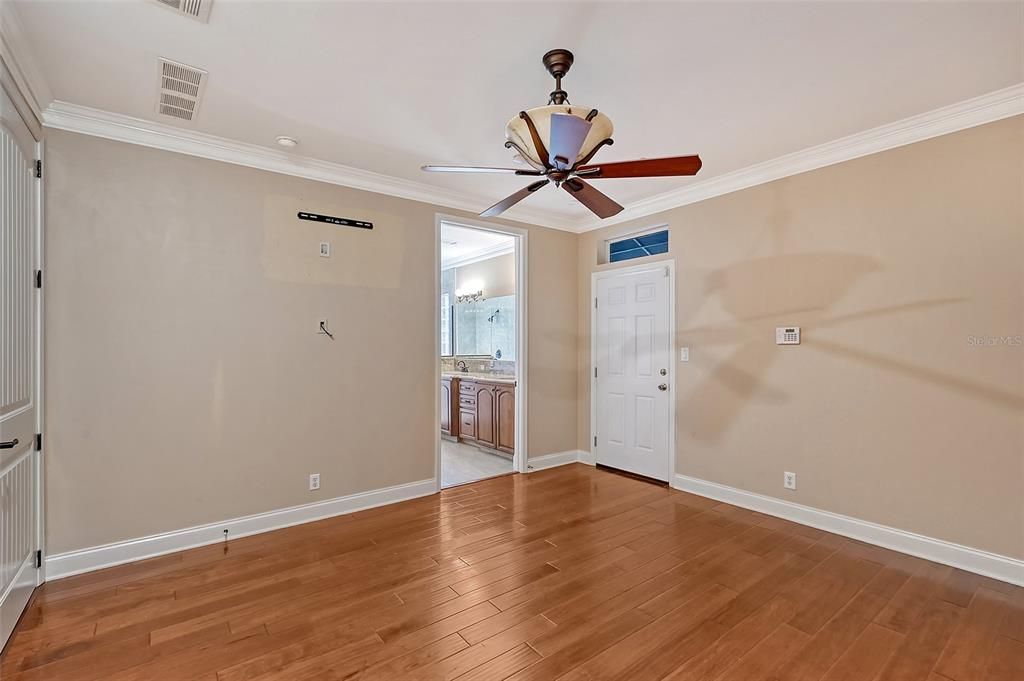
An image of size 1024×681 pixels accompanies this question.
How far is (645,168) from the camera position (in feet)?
7.13

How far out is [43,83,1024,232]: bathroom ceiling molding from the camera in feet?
8.78

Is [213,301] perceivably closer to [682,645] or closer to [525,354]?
[525,354]

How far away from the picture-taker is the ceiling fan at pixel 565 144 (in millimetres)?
1974

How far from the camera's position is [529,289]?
489cm

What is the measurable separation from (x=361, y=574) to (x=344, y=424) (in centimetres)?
130

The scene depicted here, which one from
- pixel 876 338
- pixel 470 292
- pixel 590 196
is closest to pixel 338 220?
pixel 590 196

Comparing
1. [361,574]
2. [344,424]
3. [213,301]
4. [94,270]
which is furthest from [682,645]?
[94,270]

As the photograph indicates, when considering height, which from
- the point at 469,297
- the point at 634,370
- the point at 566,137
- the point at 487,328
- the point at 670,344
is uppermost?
the point at 566,137

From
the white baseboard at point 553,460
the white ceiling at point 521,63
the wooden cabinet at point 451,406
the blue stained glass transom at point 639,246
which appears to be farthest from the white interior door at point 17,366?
the blue stained glass transom at point 639,246

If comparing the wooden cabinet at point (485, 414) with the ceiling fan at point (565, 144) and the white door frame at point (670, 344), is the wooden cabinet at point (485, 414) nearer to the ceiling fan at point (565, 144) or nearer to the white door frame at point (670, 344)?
the white door frame at point (670, 344)

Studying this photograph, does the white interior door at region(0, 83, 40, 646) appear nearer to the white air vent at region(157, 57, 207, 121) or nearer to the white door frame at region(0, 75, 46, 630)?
the white door frame at region(0, 75, 46, 630)

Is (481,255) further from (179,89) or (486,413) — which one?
(179,89)

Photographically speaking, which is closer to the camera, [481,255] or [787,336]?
[787,336]

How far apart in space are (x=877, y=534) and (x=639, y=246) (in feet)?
10.1
